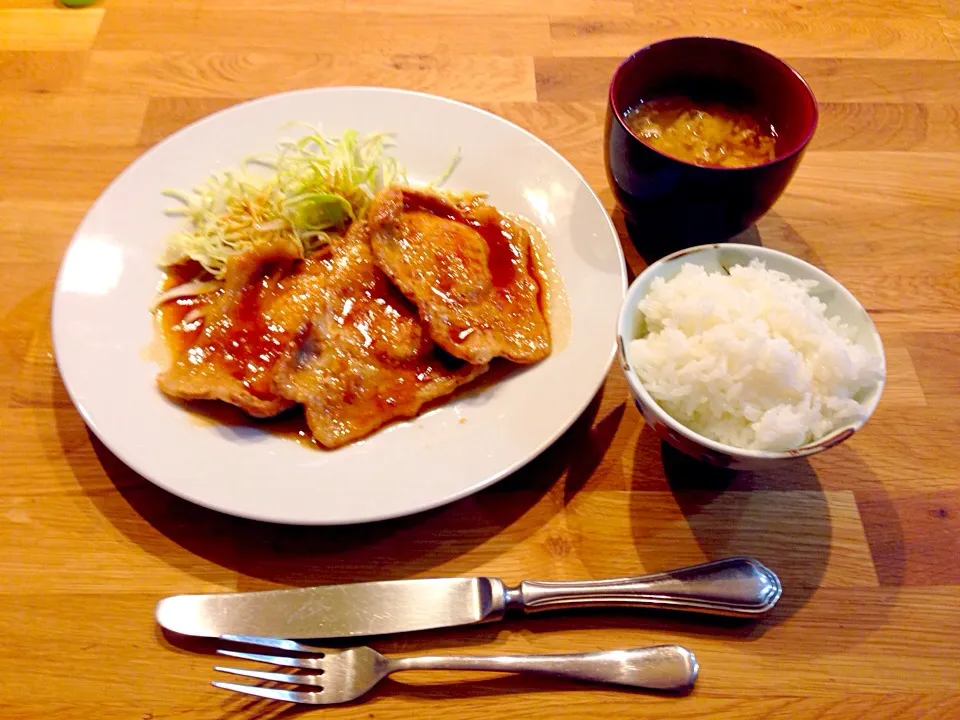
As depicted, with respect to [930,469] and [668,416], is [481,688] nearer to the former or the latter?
[668,416]

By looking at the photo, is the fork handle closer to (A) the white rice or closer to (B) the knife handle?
(B) the knife handle

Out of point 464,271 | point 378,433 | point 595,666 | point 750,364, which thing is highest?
point 750,364

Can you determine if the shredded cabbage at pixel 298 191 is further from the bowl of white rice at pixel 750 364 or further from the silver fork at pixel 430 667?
the silver fork at pixel 430 667

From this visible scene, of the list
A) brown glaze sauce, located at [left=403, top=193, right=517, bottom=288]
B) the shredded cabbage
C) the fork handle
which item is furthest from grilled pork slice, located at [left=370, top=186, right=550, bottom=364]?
the fork handle

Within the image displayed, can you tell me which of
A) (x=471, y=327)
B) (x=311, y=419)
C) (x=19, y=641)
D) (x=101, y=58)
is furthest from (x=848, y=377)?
(x=101, y=58)

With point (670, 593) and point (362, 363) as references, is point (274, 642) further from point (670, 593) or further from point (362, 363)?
point (670, 593)

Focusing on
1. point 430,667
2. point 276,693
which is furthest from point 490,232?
point 276,693

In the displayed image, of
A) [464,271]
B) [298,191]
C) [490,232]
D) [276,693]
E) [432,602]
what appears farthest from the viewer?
[298,191]
